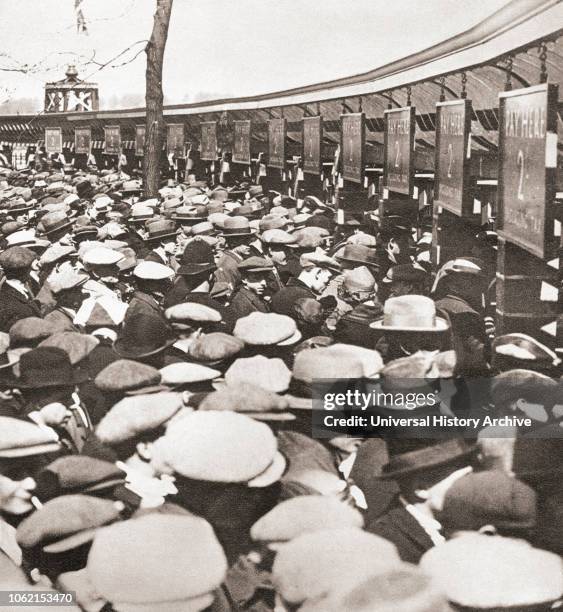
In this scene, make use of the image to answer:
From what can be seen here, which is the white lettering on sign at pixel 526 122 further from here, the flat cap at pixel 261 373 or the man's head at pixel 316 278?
the man's head at pixel 316 278

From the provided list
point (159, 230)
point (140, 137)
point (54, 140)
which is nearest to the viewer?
point (159, 230)

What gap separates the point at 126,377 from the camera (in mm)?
2340

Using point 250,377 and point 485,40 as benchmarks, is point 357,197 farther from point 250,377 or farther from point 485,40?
point 250,377

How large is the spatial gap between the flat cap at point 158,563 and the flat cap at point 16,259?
2988 mm

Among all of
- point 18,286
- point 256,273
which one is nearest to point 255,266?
point 256,273

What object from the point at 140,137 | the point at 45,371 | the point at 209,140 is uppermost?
the point at 140,137

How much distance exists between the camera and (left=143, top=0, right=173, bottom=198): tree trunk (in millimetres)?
7812

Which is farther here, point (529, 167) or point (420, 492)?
point (529, 167)

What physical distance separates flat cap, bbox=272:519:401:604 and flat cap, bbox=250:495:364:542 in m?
0.05

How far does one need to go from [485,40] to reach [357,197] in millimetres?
3616

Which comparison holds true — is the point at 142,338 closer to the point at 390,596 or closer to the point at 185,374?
the point at 185,374

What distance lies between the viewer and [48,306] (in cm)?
406

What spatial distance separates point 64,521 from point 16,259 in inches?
117

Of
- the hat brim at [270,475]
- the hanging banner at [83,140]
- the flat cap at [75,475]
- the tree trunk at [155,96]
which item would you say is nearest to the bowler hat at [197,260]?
the flat cap at [75,475]
